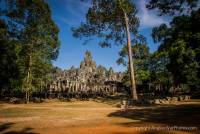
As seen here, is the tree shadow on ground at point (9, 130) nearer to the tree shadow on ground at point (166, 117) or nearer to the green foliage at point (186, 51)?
the tree shadow on ground at point (166, 117)

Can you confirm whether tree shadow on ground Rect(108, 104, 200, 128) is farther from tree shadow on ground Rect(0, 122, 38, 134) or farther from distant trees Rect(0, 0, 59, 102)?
distant trees Rect(0, 0, 59, 102)

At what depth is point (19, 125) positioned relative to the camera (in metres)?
13.2

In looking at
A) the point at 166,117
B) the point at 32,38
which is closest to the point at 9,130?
the point at 166,117

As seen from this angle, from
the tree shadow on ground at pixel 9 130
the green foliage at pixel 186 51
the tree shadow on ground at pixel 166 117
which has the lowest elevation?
the tree shadow on ground at pixel 9 130

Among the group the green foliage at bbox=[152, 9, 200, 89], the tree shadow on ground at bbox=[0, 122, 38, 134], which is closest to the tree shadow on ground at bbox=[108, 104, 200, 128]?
the tree shadow on ground at bbox=[0, 122, 38, 134]

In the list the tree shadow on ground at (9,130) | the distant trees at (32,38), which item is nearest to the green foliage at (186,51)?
the distant trees at (32,38)

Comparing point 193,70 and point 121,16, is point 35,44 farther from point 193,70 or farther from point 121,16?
point 193,70

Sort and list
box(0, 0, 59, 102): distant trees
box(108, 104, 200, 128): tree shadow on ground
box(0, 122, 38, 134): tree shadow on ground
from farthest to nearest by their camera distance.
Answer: box(0, 0, 59, 102): distant trees → box(108, 104, 200, 128): tree shadow on ground → box(0, 122, 38, 134): tree shadow on ground

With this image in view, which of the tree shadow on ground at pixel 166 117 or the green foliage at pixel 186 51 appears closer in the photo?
the tree shadow on ground at pixel 166 117

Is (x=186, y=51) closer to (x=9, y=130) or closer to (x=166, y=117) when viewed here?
(x=166, y=117)

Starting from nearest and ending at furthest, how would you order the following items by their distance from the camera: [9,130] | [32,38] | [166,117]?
[9,130]
[166,117]
[32,38]

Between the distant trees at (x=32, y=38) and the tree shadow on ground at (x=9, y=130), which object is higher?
the distant trees at (x=32, y=38)

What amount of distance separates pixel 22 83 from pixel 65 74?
55.8 metres

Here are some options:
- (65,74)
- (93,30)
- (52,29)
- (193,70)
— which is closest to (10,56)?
(52,29)
